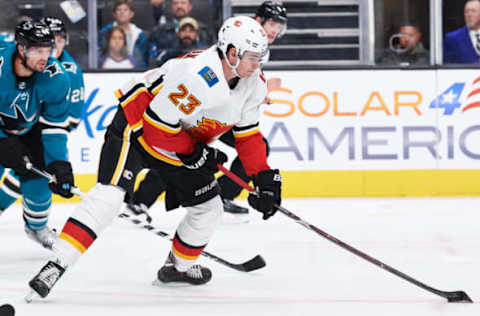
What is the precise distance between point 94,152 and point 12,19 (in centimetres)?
109

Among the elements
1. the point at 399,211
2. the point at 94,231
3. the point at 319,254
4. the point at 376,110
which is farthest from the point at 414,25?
the point at 94,231

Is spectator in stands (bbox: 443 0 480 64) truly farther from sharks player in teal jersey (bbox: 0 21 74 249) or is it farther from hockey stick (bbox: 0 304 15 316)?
hockey stick (bbox: 0 304 15 316)

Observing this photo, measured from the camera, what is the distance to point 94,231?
8.77 ft

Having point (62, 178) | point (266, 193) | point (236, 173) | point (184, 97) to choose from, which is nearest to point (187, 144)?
point (184, 97)

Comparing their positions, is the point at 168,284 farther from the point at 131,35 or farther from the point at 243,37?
the point at 131,35

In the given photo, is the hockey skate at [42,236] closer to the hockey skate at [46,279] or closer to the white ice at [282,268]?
the white ice at [282,268]

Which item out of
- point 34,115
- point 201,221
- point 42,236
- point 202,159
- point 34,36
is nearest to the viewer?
point 202,159

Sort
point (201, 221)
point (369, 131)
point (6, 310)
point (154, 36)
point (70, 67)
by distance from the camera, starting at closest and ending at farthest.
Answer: point (6, 310), point (201, 221), point (70, 67), point (369, 131), point (154, 36)

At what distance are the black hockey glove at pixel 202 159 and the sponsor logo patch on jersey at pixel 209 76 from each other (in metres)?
0.25

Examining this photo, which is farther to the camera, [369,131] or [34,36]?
[369,131]

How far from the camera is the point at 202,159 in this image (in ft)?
9.10

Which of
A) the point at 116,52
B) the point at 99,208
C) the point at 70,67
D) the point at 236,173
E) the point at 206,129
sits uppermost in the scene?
the point at 116,52

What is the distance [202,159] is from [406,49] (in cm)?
341

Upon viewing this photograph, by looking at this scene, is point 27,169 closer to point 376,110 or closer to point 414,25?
point 376,110
